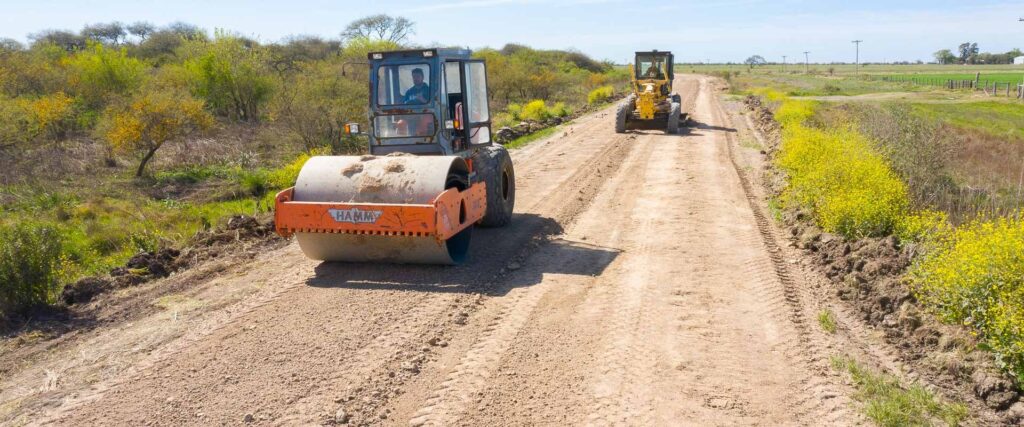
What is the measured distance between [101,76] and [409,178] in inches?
942

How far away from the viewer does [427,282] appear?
300 inches

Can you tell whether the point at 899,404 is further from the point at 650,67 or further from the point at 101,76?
the point at 101,76

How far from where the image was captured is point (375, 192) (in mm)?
Result: 7801

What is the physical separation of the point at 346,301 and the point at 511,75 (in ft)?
111

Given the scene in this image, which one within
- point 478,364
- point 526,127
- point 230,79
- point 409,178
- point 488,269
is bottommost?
point 478,364

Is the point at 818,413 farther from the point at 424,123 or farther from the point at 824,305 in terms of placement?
the point at 424,123

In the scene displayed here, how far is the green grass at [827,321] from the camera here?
632 centimetres

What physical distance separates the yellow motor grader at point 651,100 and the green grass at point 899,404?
17811 millimetres

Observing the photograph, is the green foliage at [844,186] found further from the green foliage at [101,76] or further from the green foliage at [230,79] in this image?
the green foliage at [101,76]

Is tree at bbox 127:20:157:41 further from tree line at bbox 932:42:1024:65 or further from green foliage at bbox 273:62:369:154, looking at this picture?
tree line at bbox 932:42:1024:65

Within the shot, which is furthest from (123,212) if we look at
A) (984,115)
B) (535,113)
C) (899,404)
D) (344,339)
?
(984,115)

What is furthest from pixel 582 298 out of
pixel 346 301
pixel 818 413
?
pixel 818 413

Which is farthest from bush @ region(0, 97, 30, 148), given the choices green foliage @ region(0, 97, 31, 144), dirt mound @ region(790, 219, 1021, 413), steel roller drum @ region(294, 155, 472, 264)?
dirt mound @ region(790, 219, 1021, 413)

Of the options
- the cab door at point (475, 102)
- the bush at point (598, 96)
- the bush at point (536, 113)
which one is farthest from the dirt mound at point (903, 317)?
the bush at point (598, 96)
